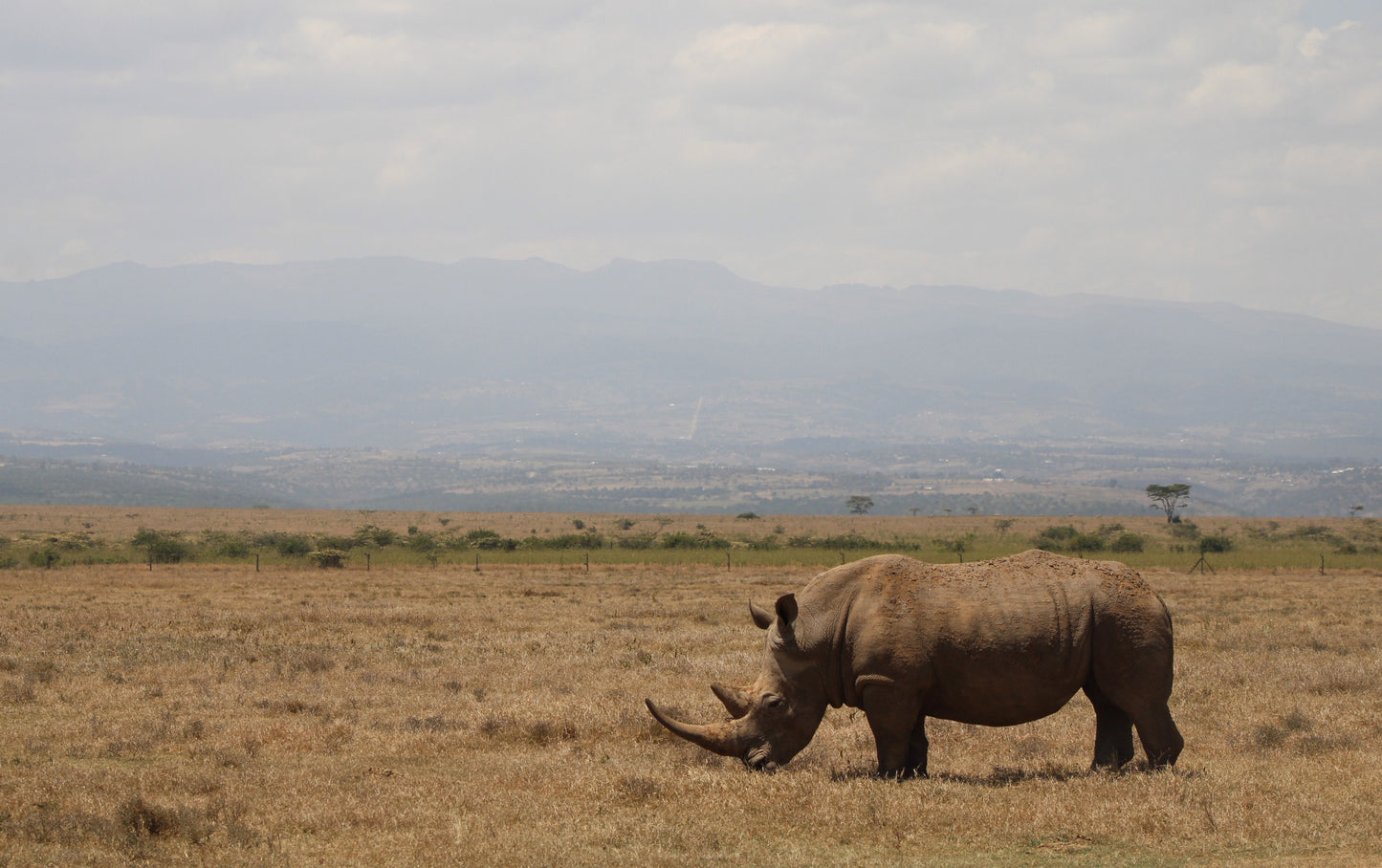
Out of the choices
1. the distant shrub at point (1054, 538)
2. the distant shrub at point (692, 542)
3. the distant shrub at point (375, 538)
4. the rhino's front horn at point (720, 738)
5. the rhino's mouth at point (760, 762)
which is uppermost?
the rhino's front horn at point (720, 738)

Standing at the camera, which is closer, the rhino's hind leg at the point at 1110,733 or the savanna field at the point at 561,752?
the savanna field at the point at 561,752

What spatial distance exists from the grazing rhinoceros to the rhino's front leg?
0.01 m

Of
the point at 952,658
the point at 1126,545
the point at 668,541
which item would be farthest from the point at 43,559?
the point at 1126,545

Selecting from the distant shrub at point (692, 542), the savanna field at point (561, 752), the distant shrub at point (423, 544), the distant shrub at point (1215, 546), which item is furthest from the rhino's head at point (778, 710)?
the distant shrub at point (1215, 546)

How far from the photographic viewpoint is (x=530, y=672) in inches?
796

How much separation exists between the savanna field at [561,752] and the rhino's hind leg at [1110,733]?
0.50 metres

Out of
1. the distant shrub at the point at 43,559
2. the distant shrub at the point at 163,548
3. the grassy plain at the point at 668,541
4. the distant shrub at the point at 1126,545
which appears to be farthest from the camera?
the distant shrub at the point at 1126,545

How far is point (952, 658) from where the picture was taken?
11.9 meters

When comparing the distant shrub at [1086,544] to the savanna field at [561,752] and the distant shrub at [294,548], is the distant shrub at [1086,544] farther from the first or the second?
the distant shrub at [294,548]

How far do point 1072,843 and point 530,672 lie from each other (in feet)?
39.0

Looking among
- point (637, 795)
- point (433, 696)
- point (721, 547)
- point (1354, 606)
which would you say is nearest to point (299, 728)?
point (433, 696)

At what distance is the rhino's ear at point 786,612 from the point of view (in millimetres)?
12227

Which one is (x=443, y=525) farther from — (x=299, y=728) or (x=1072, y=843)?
(x=1072, y=843)

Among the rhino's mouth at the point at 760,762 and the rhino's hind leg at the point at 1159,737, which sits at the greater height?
the rhino's hind leg at the point at 1159,737
